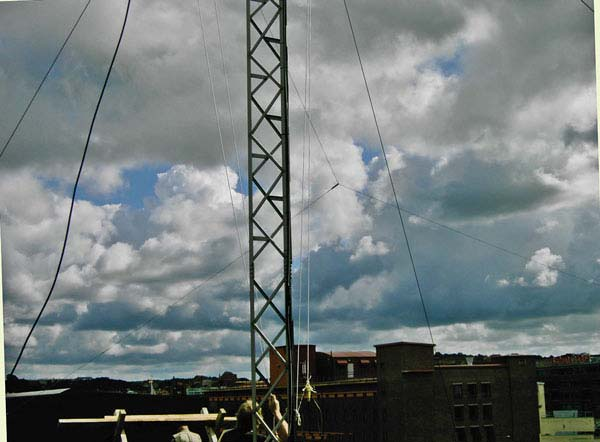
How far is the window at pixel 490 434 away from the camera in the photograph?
45.6 metres

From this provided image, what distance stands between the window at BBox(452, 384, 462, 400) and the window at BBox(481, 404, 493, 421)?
187 cm

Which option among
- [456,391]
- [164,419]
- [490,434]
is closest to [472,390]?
[456,391]

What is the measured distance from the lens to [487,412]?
45406mm

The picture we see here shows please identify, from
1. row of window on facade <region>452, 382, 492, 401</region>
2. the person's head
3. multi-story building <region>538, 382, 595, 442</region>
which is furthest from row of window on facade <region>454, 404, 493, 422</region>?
the person's head

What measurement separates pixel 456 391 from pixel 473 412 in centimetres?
184

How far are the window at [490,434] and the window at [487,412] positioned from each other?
634 mm

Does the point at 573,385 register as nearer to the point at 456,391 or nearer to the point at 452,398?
the point at 456,391

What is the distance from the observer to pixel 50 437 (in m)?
17.7

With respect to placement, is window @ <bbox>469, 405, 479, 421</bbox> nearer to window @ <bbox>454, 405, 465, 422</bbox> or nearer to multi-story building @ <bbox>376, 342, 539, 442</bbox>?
multi-story building @ <bbox>376, 342, 539, 442</bbox>

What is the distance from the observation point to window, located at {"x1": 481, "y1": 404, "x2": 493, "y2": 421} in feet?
149

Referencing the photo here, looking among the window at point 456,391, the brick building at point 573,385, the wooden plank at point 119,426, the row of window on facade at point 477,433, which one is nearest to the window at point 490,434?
the row of window on facade at point 477,433

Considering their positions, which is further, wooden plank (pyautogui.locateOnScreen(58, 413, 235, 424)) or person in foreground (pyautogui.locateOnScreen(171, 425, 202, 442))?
wooden plank (pyautogui.locateOnScreen(58, 413, 235, 424))

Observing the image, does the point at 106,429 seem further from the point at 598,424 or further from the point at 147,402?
the point at 598,424

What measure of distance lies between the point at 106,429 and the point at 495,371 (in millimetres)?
41940
